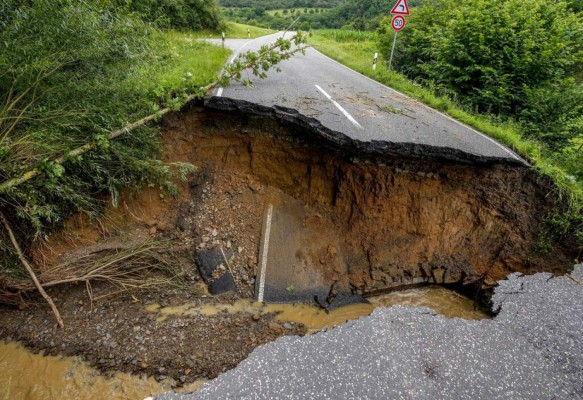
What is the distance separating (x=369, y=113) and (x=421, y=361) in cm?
452

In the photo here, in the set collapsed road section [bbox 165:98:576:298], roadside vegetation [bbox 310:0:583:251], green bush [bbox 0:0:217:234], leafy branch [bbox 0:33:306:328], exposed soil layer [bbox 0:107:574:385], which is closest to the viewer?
green bush [bbox 0:0:217:234]

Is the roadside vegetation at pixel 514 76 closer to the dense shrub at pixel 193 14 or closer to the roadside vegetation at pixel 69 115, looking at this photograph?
the roadside vegetation at pixel 69 115

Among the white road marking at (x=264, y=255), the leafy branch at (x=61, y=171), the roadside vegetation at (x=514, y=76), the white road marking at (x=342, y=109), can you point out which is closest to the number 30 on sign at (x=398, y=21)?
the roadside vegetation at (x=514, y=76)

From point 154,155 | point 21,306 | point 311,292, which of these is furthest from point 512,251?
point 21,306

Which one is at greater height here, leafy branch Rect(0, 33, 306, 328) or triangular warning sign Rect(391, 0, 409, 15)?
triangular warning sign Rect(391, 0, 409, 15)

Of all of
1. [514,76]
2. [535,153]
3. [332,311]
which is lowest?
[332,311]

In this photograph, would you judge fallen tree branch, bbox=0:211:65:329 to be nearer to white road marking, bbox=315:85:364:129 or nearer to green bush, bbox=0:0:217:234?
green bush, bbox=0:0:217:234

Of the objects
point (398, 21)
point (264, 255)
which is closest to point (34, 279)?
point (264, 255)

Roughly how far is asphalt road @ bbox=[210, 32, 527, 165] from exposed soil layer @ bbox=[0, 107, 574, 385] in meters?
0.29

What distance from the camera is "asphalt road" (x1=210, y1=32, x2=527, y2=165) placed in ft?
16.5

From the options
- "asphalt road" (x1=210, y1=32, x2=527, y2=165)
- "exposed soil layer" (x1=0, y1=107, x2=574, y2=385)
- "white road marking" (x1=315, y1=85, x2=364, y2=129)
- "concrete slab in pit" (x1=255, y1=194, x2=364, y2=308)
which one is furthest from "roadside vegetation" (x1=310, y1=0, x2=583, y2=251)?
"concrete slab in pit" (x1=255, y1=194, x2=364, y2=308)

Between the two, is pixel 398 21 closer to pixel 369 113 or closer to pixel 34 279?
pixel 369 113

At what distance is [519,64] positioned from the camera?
24.5 feet

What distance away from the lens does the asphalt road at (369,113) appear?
503 cm
